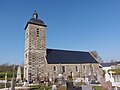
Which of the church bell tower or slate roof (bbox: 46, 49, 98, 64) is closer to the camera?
the church bell tower

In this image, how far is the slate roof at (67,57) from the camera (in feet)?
112

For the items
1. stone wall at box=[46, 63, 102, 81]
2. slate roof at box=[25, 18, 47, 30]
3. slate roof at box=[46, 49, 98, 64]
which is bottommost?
stone wall at box=[46, 63, 102, 81]

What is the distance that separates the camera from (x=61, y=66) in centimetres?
3406

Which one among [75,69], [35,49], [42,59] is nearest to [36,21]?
[35,49]

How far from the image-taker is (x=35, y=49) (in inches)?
1235

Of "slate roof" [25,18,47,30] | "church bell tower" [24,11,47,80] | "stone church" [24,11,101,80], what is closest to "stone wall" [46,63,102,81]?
"stone church" [24,11,101,80]

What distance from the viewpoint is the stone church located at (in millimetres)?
30797

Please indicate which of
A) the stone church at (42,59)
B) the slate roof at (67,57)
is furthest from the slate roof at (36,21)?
the slate roof at (67,57)

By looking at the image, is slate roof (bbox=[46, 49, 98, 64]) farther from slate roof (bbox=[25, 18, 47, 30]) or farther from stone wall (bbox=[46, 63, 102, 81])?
slate roof (bbox=[25, 18, 47, 30])

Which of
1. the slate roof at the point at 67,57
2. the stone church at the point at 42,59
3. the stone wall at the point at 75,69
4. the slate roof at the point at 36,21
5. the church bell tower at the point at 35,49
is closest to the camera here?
the church bell tower at the point at 35,49

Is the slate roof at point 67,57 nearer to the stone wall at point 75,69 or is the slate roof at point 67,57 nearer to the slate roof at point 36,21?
the stone wall at point 75,69

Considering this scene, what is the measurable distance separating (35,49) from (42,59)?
2373mm

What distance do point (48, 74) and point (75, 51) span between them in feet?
40.9

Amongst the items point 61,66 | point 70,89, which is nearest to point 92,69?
point 61,66
